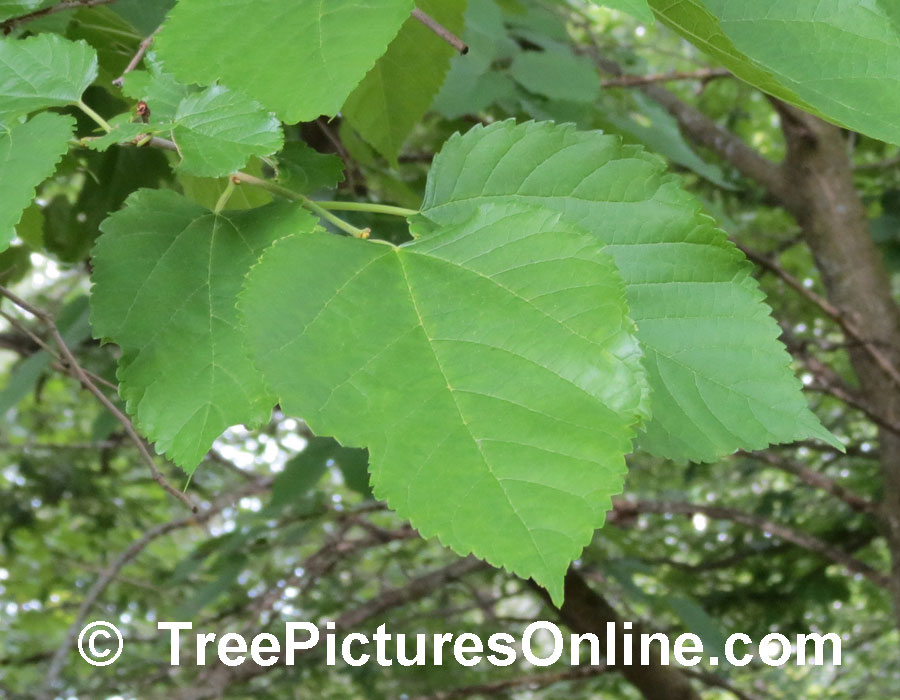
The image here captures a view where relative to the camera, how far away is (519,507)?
0.28 meters

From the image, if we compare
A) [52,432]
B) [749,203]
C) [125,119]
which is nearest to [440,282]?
[125,119]

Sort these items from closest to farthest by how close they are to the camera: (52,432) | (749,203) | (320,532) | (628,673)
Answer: (628,673) < (749,203) < (320,532) < (52,432)

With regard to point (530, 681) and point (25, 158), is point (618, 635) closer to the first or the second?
point (530, 681)

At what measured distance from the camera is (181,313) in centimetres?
37

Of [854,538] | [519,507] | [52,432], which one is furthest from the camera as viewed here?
[52,432]

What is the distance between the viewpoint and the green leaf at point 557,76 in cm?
97

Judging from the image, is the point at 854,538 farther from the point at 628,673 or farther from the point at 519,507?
the point at 519,507

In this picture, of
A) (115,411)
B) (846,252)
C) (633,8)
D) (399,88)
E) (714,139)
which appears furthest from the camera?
(714,139)

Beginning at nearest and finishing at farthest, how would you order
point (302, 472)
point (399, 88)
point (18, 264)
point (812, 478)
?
point (399, 88), point (18, 264), point (302, 472), point (812, 478)

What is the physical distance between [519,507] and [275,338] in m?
0.10

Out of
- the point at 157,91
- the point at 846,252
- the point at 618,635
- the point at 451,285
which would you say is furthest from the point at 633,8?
the point at 846,252

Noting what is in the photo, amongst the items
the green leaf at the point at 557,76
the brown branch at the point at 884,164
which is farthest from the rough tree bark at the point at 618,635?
the brown branch at the point at 884,164

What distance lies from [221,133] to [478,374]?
0.15m

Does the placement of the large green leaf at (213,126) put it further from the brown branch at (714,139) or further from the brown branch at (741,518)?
the brown branch at (714,139)
